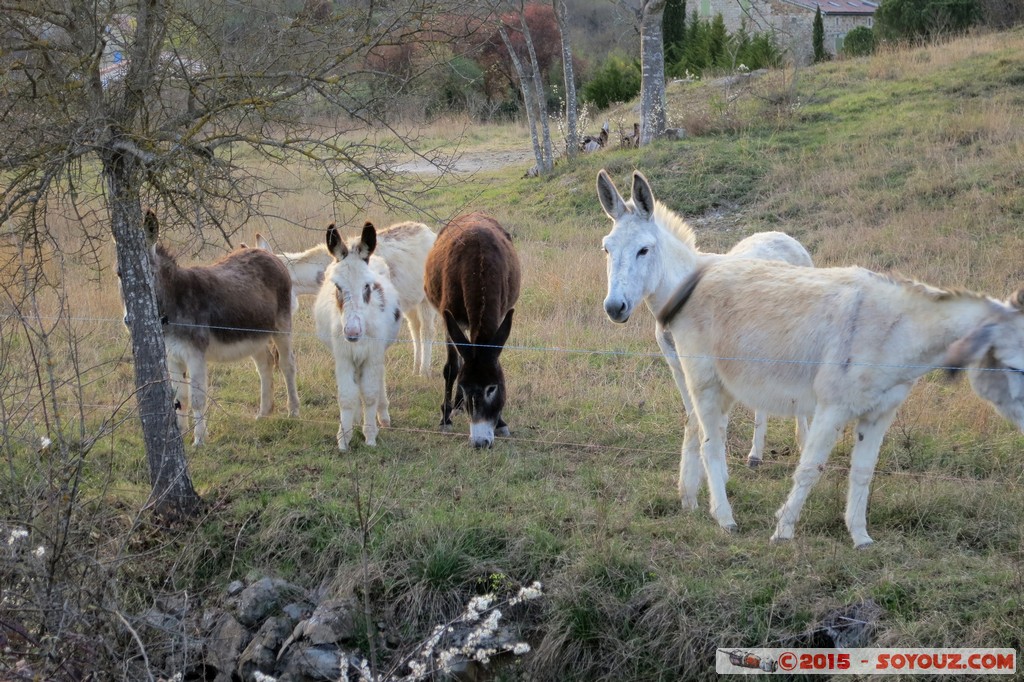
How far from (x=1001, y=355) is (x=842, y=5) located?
40.8m

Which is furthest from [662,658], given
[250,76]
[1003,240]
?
[1003,240]

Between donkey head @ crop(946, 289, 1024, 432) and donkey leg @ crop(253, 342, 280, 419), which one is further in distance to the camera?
donkey leg @ crop(253, 342, 280, 419)

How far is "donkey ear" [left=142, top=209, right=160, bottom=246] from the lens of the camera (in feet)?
20.1

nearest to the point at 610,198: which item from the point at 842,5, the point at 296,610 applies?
the point at 296,610

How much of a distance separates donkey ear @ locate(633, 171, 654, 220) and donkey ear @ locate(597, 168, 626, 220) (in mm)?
99

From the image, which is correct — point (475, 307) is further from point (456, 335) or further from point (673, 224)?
point (673, 224)

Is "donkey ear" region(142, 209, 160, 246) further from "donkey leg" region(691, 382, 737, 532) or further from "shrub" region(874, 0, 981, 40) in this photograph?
"shrub" region(874, 0, 981, 40)

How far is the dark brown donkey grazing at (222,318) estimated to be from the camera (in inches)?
297

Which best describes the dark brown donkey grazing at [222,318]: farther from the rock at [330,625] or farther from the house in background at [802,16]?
the house in background at [802,16]

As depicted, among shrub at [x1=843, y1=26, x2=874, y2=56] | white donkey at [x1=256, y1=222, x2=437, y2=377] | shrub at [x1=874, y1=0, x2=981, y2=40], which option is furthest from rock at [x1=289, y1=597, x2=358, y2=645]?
shrub at [x1=874, y1=0, x2=981, y2=40]

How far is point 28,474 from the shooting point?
6488mm

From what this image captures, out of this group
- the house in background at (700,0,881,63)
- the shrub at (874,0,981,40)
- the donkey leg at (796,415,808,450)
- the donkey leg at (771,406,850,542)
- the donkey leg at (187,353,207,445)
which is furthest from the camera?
the house in background at (700,0,881,63)

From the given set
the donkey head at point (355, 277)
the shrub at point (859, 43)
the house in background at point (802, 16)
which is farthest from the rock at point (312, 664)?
the house in background at point (802, 16)

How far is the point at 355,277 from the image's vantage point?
726 cm
